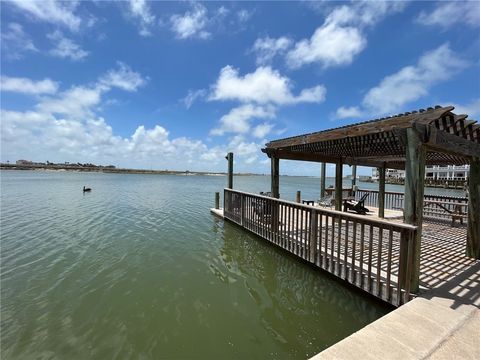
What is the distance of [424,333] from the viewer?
2539 mm

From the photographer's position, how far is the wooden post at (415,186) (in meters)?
3.48

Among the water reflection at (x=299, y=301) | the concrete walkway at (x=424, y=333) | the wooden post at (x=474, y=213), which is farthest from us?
the wooden post at (x=474, y=213)

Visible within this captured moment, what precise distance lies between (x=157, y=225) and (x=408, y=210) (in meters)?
8.76

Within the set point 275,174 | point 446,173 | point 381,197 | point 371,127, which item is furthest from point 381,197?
point 446,173

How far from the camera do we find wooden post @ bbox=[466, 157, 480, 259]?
5074mm

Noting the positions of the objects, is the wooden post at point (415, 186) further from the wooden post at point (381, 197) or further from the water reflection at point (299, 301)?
the wooden post at point (381, 197)

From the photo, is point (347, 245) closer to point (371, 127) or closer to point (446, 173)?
point (371, 127)

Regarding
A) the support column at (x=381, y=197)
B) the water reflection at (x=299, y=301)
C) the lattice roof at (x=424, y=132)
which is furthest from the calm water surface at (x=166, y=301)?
the support column at (x=381, y=197)

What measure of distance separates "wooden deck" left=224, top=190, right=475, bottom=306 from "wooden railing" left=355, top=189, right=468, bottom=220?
2.20 feet

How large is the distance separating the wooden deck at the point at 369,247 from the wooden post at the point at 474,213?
0.28m

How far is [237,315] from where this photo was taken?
381cm

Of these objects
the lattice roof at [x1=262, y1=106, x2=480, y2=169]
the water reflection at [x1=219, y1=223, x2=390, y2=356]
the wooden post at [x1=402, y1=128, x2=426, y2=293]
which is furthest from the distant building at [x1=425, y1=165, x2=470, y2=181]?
the wooden post at [x1=402, y1=128, x2=426, y2=293]

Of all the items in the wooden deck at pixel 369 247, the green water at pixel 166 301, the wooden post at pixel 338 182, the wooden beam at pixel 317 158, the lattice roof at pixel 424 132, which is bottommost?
the green water at pixel 166 301

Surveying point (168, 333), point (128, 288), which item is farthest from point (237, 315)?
point (128, 288)
